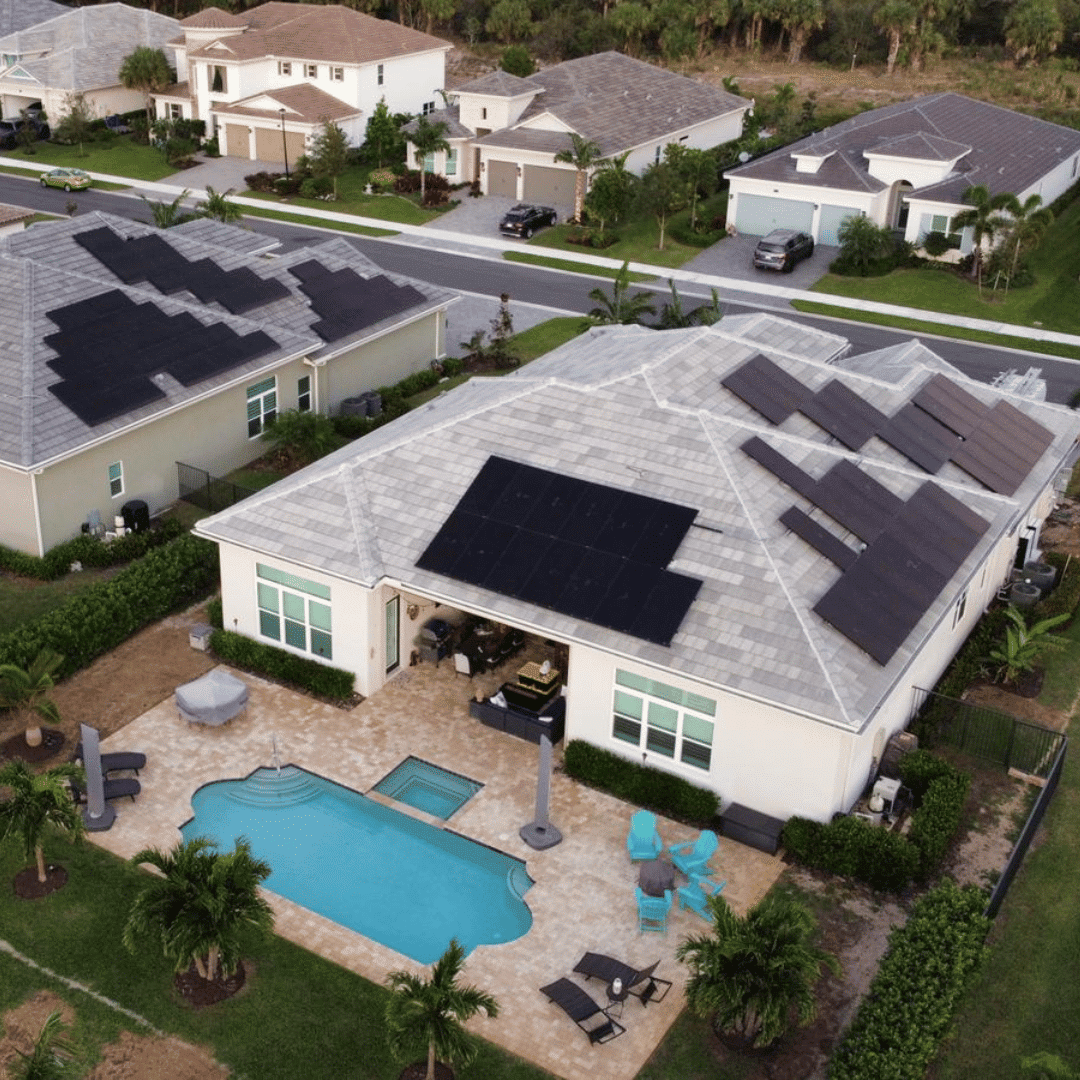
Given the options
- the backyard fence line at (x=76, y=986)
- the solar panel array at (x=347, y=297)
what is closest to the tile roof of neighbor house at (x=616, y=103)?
the solar panel array at (x=347, y=297)

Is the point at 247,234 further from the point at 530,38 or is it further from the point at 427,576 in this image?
the point at 530,38

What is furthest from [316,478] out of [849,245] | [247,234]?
[849,245]

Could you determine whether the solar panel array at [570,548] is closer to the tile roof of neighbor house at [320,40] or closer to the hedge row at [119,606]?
the hedge row at [119,606]

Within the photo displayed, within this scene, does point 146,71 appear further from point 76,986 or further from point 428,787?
point 76,986

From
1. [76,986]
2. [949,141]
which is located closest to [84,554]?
[76,986]

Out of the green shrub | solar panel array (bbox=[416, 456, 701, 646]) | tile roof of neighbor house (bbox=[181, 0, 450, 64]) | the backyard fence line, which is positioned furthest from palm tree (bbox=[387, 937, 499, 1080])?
tile roof of neighbor house (bbox=[181, 0, 450, 64])
